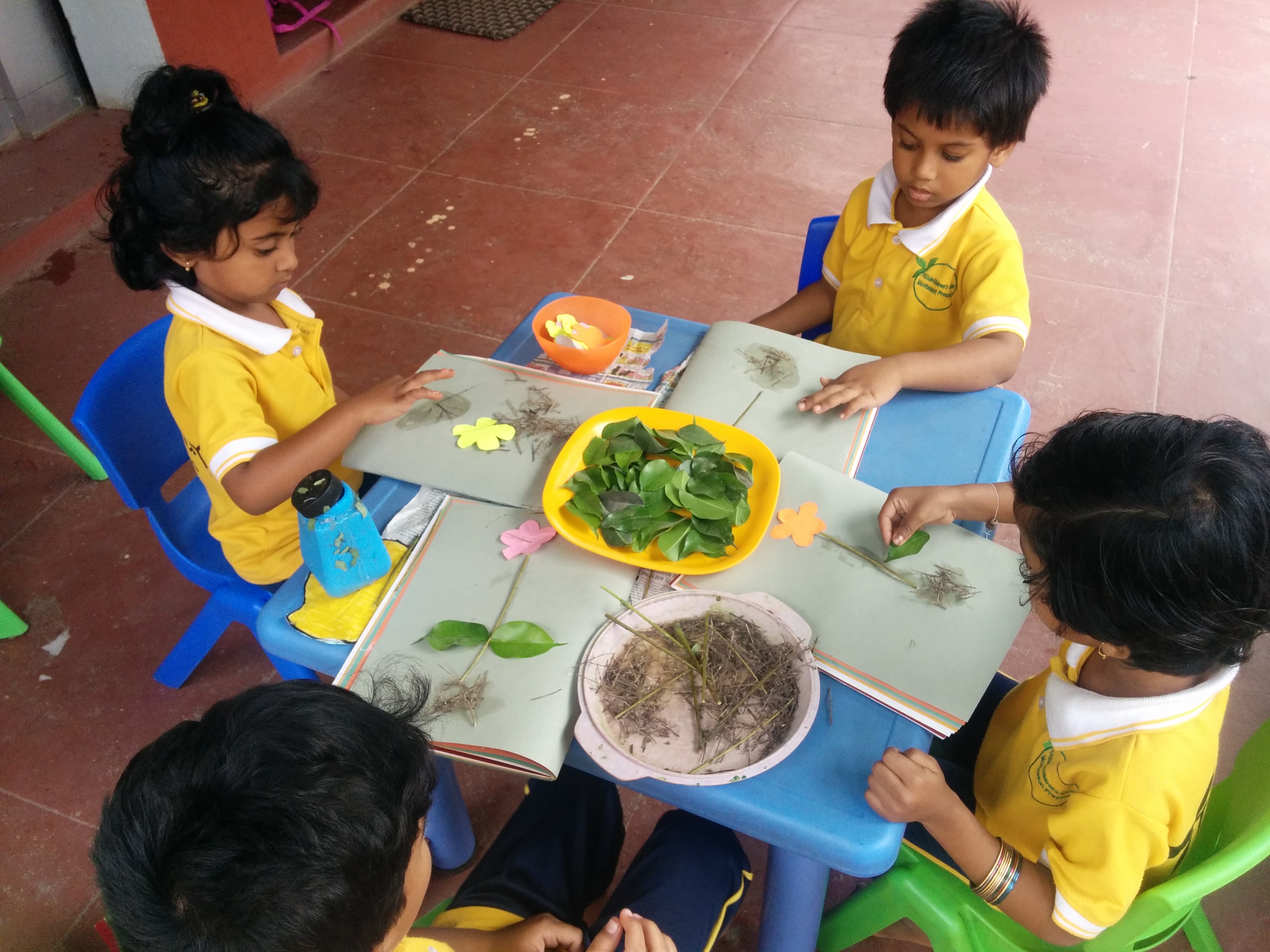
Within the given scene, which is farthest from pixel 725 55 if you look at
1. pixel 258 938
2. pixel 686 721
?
pixel 258 938

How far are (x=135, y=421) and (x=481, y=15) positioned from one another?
358 centimetres

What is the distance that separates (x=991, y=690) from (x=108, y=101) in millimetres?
3825

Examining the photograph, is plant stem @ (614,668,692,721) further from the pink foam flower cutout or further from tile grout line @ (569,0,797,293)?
tile grout line @ (569,0,797,293)

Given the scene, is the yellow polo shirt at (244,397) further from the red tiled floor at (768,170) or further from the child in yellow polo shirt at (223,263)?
the red tiled floor at (768,170)

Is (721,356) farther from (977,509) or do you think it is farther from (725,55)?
(725,55)

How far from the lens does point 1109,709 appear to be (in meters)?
0.94

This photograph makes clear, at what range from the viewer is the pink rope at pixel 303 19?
155 inches

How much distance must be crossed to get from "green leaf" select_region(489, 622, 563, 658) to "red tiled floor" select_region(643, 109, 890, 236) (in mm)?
2427

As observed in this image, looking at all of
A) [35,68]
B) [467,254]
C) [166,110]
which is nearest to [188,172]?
[166,110]

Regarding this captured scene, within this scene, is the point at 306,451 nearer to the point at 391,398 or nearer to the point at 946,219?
the point at 391,398

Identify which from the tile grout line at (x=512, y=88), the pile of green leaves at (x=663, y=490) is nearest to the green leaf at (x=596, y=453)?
the pile of green leaves at (x=663, y=490)

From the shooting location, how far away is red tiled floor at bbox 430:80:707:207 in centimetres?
336

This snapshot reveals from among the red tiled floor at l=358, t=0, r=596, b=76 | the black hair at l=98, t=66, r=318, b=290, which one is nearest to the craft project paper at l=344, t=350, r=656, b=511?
the black hair at l=98, t=66, r=318, b=290

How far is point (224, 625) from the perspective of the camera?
5.88 feet
